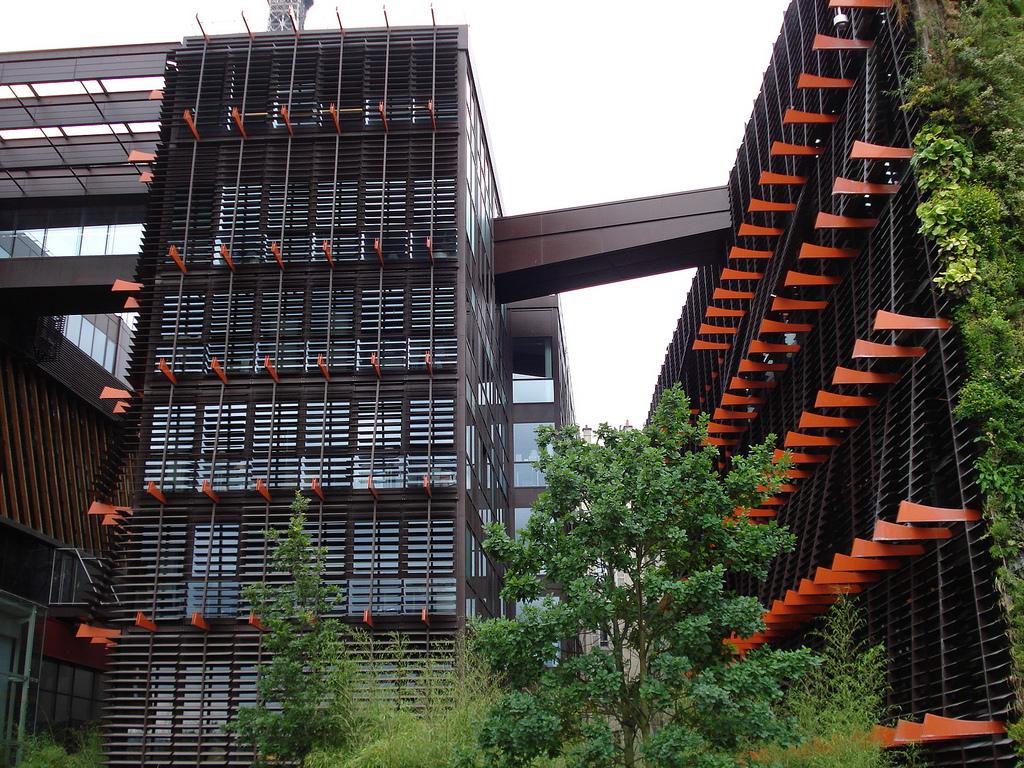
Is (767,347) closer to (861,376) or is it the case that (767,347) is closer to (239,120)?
(861,376)

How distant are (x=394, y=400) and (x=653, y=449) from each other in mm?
14087

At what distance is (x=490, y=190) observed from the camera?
3956 cm

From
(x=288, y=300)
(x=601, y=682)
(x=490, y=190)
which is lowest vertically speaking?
(x=601, y=682)

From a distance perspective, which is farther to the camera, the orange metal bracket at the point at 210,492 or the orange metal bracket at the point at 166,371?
the orange metal bracket at the point at 166,371

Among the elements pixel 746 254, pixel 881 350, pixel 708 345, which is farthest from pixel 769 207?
pixel 881 350

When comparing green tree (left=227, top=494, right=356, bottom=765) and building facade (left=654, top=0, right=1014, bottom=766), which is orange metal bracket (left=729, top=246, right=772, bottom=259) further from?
green tree (left=227, top=494, right=356, bottom=765)

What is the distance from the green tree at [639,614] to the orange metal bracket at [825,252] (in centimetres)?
813

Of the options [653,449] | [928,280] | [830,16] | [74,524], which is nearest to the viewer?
[653,449]

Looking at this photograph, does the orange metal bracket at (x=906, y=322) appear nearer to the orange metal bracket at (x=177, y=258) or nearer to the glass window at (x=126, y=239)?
the orange metal bracket at (x=177, y=258)

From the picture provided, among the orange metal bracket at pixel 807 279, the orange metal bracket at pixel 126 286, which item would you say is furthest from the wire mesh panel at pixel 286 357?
the orange metal bracket at pixel 807 279

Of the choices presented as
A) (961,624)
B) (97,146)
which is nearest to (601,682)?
(961,624)

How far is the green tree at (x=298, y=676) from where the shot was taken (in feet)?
64.7

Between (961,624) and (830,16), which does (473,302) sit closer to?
(830,16)

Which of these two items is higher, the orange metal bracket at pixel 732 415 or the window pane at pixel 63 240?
the window pane at pixel 63 240
